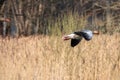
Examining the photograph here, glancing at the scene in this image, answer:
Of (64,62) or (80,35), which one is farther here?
(64,62)

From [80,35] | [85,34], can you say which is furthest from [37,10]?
[85,34]

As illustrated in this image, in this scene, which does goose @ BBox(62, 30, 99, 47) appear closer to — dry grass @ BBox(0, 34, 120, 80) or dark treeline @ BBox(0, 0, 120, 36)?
dry grass @ BBox(0, 34, 120, 80)

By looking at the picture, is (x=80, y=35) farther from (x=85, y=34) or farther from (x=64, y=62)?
(x=64, y=62)

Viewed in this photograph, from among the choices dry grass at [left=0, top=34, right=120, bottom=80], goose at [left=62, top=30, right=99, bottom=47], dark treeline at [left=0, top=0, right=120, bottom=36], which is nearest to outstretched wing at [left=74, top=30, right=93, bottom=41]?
goose at [left=62, top=30, right=99, bottom=47]

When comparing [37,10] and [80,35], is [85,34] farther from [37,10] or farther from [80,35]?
[37,10]

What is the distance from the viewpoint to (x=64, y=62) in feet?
17.0

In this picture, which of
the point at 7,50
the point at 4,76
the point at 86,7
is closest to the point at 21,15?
the point at 86,7

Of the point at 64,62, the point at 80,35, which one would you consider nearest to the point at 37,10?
the point at 64,62

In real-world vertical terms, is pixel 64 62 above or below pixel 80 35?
below

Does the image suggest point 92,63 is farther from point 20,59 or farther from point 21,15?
point 21,15

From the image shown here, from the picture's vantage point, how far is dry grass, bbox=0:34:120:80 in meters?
5.04

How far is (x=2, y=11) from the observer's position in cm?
1301

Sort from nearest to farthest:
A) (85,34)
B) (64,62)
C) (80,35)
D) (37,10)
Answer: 1. (85,34)
2. (80,35)
3. (64,62)
4. (37,10)

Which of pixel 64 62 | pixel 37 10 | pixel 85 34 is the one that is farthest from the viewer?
pixel 37 10
